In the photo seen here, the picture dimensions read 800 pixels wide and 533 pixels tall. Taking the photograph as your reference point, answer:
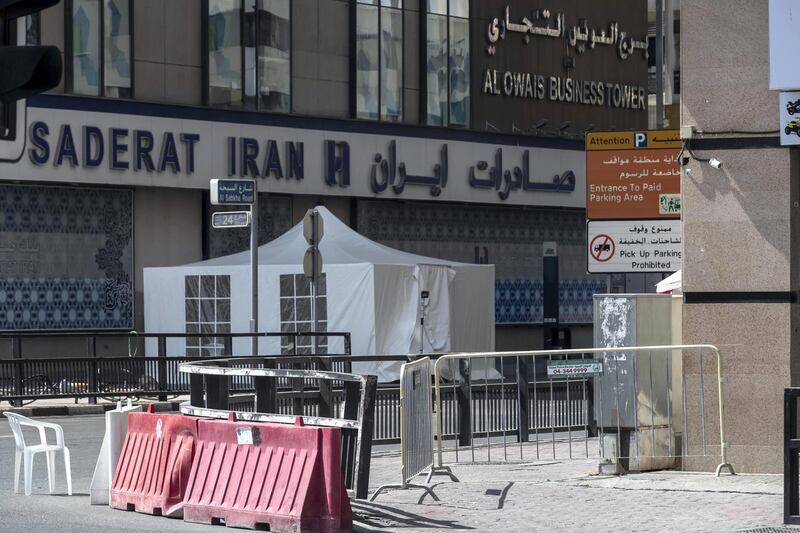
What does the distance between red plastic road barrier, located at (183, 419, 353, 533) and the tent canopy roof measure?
17347 millimetres

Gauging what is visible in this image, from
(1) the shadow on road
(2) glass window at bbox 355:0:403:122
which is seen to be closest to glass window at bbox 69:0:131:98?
(2) glass window at bbox 355:0:403:122

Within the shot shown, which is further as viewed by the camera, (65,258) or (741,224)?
(65,258)

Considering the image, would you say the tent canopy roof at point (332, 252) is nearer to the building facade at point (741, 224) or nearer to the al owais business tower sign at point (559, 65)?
the al owais business tower sign at point (559, 65)

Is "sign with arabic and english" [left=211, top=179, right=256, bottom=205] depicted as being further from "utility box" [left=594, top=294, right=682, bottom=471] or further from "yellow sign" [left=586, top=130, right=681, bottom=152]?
"utility box" [left=594, top=294, right=682, bottom=471]

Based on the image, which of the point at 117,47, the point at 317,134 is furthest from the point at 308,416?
the point at 317,134

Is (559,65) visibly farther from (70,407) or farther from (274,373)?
(274,373)

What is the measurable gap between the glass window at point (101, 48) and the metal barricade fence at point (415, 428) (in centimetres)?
2058

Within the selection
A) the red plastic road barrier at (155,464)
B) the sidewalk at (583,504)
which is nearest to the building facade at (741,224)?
the sidewalk at (583,504)

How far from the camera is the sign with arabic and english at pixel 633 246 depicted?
59.1 ft

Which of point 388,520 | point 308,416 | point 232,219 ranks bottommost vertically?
point 388,520

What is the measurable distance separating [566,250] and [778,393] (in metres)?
29.3

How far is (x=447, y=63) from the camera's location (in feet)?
130

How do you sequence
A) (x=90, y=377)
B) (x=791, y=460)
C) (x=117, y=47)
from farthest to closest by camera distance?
(x=117, y=47)
(x=90, y=377)
(x=791, y=460)

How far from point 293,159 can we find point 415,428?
23.3m
